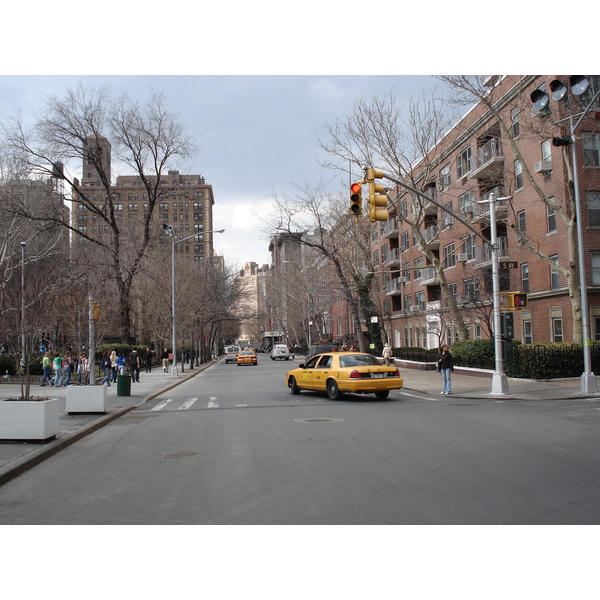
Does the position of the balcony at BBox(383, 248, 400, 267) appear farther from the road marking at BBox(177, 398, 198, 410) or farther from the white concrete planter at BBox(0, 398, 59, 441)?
the white concrete planter at BBox(0, 398, 59, 441)

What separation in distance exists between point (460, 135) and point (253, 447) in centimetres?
3587

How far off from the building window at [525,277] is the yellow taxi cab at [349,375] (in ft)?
58.0

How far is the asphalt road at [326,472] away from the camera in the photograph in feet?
20.5

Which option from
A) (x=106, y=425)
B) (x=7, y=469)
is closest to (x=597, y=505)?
(x=7, y=469)

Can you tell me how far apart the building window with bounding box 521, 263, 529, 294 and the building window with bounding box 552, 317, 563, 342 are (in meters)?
3.10

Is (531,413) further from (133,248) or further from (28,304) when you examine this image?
(133,248)

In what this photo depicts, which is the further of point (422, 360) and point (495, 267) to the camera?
point (422, 360)

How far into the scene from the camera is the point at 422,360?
39062mm

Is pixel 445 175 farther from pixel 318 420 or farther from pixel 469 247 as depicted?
pixel 318 420

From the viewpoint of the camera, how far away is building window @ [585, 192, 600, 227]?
29.7 m

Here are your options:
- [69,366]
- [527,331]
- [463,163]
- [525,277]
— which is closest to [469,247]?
[463,163]

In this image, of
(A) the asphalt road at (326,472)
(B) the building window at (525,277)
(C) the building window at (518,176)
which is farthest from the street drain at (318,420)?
(C) the building window at (518,176)

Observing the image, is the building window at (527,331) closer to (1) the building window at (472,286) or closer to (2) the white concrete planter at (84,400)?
(1) the building window at (472,286)

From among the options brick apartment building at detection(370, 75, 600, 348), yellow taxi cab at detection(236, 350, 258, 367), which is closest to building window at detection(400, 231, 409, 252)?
brick apartment building at detection(370, 75, 600, 348)
